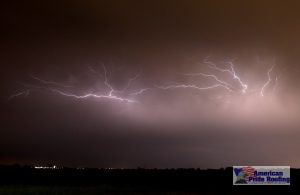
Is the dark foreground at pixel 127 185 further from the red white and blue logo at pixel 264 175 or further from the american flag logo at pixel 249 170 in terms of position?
the american flag logo at pixel 249 170

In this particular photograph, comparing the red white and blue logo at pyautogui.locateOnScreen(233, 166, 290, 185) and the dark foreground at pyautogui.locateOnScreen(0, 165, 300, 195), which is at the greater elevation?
the red white and blue logo at pyautogui.locateOnScreen(233, 166, 290, 185)

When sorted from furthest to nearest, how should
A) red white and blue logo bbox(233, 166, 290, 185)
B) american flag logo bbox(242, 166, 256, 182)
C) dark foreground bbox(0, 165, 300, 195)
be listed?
red white and blue logo bbox(233, 166, 290, 185) < american flag logo bbox(242, 166, 256, 182) < dark foreground bbox(0, 165, 300, 195)

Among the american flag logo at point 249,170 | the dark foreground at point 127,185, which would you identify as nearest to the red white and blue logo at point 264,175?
the american flag logo at point 249,170

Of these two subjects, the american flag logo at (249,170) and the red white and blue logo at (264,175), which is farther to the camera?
the red white and blue logo at (264,175)

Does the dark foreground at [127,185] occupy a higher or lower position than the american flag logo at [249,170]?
lower

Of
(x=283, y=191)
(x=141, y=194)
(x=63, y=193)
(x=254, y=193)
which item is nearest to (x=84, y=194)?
(x=63, y=193)

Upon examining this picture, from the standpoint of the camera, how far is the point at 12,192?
25531 mm

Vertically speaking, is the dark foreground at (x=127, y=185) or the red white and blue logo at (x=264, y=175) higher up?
the red white and blue logo at (x=264, y=175)

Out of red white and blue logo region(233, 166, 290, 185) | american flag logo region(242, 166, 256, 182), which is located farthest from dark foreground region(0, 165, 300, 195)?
american flag logo region(242, 166, 256, 182)

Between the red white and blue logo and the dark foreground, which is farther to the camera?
the red white and blue logo

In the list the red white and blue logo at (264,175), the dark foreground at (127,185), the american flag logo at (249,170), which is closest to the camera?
the dark foreground at (127,185)

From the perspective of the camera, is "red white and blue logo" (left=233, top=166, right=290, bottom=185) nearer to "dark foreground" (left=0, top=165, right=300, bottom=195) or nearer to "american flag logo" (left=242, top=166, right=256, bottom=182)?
"american flag logo" (left=242, top=166, right=256, bottom=182)

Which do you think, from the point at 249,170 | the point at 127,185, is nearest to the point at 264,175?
the point at 249,170

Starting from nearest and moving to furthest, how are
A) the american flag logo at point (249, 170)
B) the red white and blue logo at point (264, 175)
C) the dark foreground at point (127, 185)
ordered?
the dark foreground at point (127, 185) < the american flag logo at point (249, 170) < the red white and blue logo at point (264, 175)
